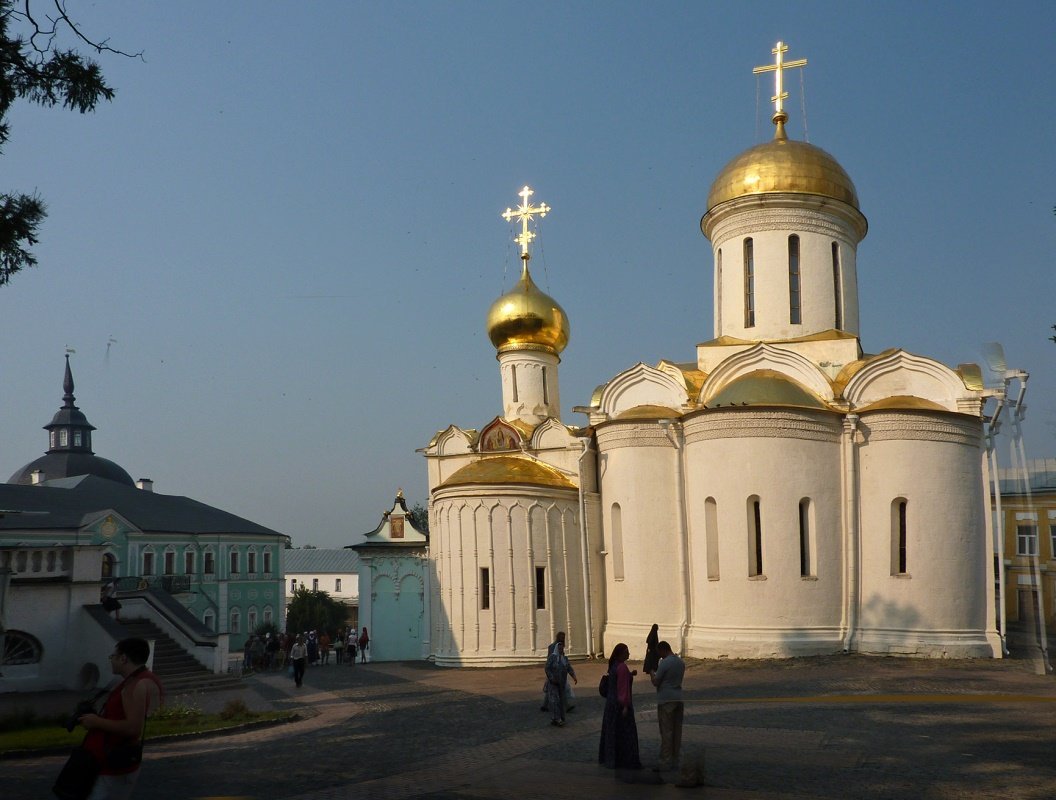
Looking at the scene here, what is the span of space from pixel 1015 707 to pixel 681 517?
359 inches

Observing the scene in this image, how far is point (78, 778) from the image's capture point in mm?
5344

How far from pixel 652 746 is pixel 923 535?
11.7 meters

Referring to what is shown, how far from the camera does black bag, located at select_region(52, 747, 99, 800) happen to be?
210 inches

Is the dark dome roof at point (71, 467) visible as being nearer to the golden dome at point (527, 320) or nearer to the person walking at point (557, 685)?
the golden dome at point (527, 320)

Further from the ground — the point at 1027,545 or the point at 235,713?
the point at 1027,545

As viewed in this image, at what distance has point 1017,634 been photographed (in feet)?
92.9

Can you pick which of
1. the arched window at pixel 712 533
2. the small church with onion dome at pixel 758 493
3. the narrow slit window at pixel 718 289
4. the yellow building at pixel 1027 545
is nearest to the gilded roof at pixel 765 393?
the small church with onion dome at pixel 758 493

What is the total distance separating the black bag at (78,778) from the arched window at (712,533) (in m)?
16.3

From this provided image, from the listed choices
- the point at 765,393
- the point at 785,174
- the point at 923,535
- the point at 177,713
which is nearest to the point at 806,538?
the point at 923,535

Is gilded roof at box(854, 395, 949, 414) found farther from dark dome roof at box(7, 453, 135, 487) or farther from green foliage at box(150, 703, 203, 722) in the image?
dark dome roof at box(7, 453, 135, 487)

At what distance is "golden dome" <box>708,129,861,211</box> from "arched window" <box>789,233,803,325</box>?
1213 mm

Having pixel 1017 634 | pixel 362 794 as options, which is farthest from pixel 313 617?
pixel 362 794

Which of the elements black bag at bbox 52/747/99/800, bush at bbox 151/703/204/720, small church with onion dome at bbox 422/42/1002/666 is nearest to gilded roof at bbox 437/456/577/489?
small church with onion dome at bbox 422/42/1002/666

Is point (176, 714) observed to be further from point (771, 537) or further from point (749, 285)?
point (749, 285)
